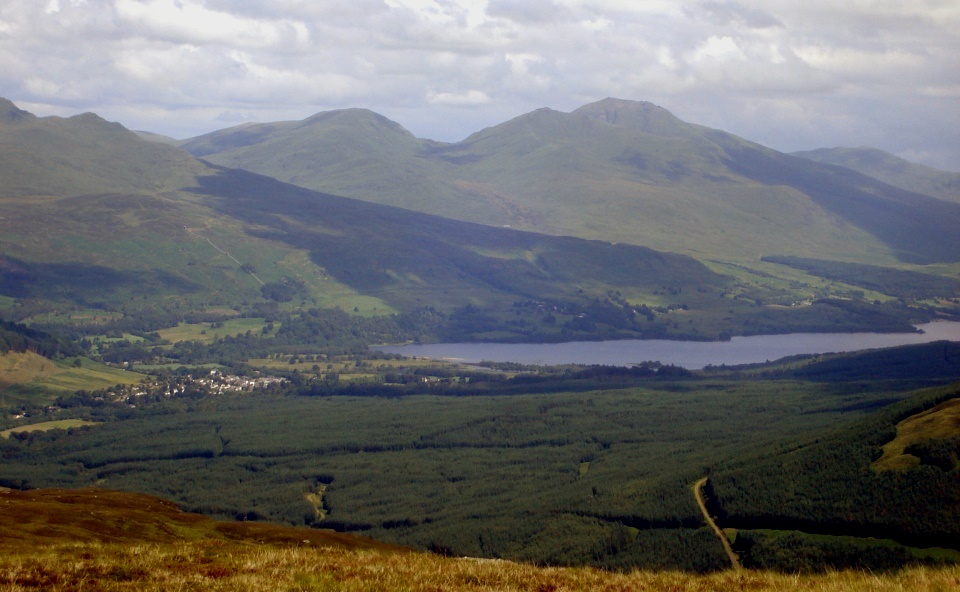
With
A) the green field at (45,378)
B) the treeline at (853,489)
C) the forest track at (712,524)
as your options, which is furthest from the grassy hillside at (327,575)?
the green field at (45,378)

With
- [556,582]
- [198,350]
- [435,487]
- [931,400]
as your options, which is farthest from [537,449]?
[198,350]

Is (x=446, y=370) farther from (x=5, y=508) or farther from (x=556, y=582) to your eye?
(x=556, y=582)

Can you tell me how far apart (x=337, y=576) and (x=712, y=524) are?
5205 centimetres

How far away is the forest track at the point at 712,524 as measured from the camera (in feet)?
205

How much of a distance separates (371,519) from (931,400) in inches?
1713

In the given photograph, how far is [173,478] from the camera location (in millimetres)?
99625

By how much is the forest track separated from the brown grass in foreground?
1503 inches

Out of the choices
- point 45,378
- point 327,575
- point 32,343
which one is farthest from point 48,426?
point 327,575

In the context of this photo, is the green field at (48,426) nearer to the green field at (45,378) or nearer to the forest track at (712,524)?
the green field at (45,378)

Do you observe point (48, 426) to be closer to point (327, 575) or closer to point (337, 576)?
point (337, 576)

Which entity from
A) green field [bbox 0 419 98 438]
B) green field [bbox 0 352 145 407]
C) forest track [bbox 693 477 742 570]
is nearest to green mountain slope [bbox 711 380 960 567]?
forest track [bbox 693 477 742 570]

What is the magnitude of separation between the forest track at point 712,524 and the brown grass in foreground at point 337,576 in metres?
38.2

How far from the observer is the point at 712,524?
231 feet

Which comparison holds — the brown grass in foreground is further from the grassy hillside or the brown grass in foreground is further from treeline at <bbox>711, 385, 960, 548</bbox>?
treeline at <bbox>711, 385, 960, 548</bbox>
